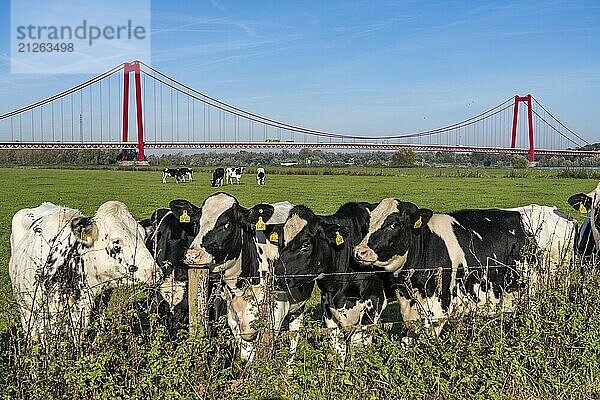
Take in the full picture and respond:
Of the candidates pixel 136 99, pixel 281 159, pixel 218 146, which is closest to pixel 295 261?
pixel 218 146

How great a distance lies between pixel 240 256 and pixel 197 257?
50 centimetres

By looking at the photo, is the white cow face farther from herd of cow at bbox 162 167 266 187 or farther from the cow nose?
herd of cow at bbox 162 167 266 187

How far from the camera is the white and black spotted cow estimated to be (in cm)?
→ 580

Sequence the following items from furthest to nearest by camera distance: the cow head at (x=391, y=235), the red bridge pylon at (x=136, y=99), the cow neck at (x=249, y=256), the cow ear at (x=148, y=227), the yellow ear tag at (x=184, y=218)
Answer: the red bridge pylon at (x=136, y=99)
the cow ear at (x=148, y=227)
the yellow ear tag at (x=184, y=218)
the cow neck at (x=249, y=256)
the cow head at (x=391, y=235)

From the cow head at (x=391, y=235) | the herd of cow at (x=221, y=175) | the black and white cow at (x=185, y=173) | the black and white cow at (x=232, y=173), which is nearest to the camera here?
the cow head at (x=391, y=235)

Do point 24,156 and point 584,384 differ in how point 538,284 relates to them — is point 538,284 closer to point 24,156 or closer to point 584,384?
point 584,384

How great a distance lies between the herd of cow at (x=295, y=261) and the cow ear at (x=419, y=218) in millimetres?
14

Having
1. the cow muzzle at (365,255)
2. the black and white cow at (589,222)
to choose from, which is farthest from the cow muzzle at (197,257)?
the black and white cow at (589,222)

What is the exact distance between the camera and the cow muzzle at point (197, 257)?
5.59 meters

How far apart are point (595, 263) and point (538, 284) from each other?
837mm

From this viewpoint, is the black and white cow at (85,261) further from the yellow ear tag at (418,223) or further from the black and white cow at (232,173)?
the black and white cow at (232,173)

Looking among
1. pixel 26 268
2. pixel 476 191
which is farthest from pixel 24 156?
pixel 26 268

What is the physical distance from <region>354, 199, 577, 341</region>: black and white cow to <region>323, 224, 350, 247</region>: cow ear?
17 cm

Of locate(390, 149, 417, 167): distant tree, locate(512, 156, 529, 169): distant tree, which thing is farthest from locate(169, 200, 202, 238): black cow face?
locate(390, 149, 417, 167): distant tree
